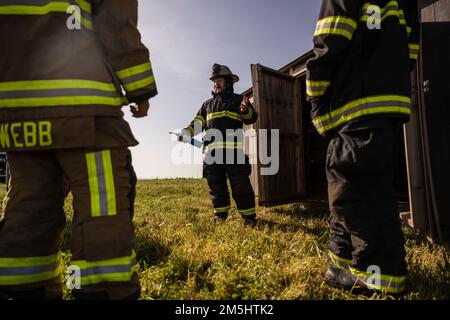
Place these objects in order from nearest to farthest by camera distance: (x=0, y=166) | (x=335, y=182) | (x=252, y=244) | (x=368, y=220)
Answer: (x=368, y=220) < (x=335, y=182) < (x=252, y=244) < (x=0, y=166)

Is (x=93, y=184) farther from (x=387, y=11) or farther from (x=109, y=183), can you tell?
(x=387, y=11)

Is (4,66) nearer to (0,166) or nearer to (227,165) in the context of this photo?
(227,165)

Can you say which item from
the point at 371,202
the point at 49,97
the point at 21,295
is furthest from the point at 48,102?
the point at 371,202

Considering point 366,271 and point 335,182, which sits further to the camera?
point 335,182

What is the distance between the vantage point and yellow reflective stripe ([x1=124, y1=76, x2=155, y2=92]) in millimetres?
1540

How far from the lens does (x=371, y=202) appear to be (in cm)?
172

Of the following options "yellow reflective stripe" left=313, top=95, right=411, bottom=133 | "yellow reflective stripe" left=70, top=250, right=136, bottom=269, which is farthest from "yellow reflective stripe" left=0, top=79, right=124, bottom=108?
"yellow reflective stripe" left=313, top=95, right=411, bottom=133

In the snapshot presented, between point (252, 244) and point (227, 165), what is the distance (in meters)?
1.59

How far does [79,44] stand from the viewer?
4.74ft

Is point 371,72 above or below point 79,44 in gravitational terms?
below

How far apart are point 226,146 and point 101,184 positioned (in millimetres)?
2851

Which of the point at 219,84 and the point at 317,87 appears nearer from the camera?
the point at 317,87

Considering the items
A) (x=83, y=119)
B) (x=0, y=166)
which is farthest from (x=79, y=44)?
(x=0, y=166)
